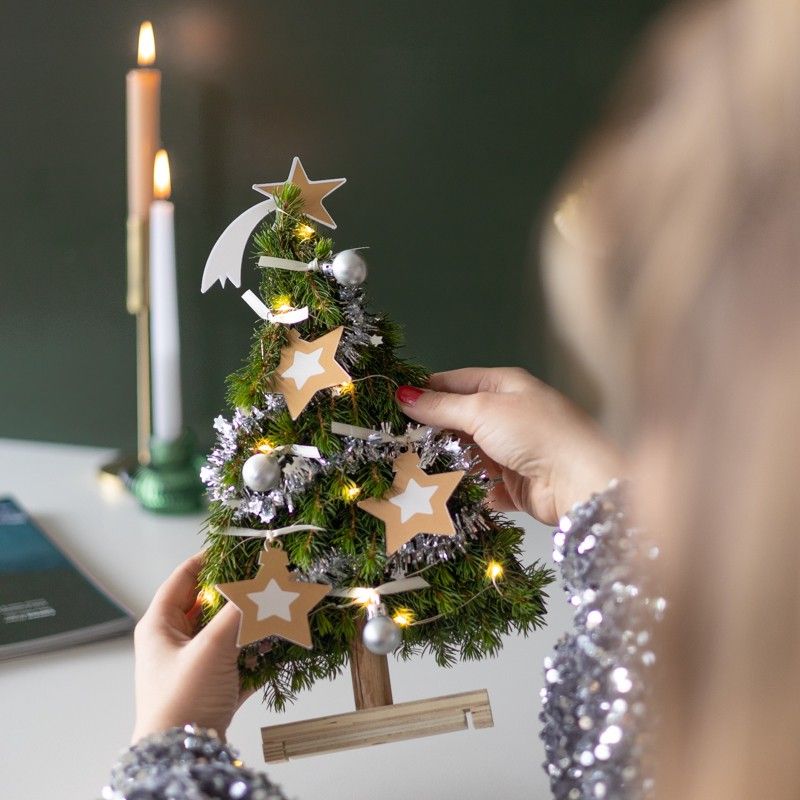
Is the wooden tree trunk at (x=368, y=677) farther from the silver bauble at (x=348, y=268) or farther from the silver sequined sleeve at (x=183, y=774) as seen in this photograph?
the silver bauble at (x=348, y=268)

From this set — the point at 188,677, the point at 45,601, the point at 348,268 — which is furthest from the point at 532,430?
the point at 45,601

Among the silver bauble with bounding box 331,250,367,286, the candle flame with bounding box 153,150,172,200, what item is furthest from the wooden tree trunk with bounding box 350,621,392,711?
the candle flame with bounding box 153,150,172,200

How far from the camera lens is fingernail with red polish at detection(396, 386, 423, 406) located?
0.70 metres

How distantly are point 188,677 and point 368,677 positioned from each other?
13 centimetres

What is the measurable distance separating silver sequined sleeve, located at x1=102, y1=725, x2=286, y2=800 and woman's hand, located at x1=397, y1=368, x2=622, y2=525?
0.84 ft

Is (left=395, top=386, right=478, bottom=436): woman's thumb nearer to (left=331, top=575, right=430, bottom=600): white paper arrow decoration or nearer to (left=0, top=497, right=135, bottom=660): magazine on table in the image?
(left=331, top=575, right=430, bottom=600): white paper arrow decoration

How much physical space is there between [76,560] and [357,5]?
685mm

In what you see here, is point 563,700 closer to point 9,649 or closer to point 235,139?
point 9,649

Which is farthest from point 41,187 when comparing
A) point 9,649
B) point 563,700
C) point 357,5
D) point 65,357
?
A: point 563,700

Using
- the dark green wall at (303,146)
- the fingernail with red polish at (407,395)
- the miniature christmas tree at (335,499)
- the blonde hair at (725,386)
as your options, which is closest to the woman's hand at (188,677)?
the miniature christmas tree at (335,499)

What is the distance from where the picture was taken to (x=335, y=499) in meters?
0.68

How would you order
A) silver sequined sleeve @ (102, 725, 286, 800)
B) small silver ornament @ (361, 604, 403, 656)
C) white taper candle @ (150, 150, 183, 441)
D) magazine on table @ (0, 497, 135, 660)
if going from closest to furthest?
silver sequined sleeve @ (102, 725, 286, 800) → small silver ornament @ (361, 604, 403, 656) → magazine on table @ (0, 497, 135, 660) → white taper candle @ (150, 150, 183, 441)

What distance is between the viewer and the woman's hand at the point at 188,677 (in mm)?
623

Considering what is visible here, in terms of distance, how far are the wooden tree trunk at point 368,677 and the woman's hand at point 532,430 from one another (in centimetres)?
16
